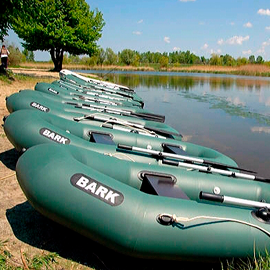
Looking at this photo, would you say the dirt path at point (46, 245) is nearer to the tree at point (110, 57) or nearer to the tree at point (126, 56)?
the tree at point (110, 57)

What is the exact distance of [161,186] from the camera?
260 centimetres

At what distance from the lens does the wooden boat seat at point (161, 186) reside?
8.13 ft

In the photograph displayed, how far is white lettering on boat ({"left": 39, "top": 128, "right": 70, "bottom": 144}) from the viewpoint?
321 centimetres

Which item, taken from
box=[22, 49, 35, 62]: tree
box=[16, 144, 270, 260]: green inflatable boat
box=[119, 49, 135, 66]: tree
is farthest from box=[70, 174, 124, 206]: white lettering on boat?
box=[119, 49, 135, 66]: tree

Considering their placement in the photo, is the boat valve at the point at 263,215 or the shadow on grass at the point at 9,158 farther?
the shadow on grass at the point at 9,158

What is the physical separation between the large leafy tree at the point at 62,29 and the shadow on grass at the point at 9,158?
16.2 meters

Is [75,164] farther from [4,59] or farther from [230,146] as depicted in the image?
[4,59]

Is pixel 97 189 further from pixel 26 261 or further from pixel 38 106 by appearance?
pixel 38 106

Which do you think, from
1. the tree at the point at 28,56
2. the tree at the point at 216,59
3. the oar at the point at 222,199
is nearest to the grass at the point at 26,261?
the oar at the point at 222,199

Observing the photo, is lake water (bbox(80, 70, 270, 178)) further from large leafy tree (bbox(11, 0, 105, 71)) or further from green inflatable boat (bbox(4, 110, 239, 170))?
large leafy tree (bbox(11, 0, 105, 71))

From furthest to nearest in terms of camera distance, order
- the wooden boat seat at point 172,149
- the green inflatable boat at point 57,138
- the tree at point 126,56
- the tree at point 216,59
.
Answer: the tree at point 216,59, the tree at point 126,56, the wooden boat seat at point 172,149, the green inflatable boat at point 57,138

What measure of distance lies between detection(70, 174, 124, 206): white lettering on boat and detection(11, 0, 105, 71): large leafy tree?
1842 cm

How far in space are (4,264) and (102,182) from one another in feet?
2.69

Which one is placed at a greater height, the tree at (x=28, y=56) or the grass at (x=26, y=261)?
the tree at (x=28, y=56)
